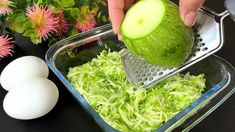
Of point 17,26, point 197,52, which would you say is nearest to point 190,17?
point 197,52

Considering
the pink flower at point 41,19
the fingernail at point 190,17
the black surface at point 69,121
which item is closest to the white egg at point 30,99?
the black surface at point 69,121

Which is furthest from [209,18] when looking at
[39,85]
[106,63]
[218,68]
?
[39,85]

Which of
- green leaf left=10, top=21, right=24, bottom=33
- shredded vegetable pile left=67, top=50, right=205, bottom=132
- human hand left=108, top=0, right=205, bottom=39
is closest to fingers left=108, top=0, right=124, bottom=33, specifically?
human hand left=108, top=0, right=205, bottom=39

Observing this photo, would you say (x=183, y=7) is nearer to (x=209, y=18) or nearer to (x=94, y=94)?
(x=209, y=18)

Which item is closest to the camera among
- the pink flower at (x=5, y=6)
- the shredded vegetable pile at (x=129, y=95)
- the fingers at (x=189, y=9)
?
the fingers at (x=189, y=9)

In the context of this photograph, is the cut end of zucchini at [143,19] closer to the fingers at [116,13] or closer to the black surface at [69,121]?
the fingers at [116,13]

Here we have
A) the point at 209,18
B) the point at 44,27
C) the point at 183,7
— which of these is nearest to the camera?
the point at 183,7

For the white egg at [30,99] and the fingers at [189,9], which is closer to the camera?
the fingers at [189,9]
